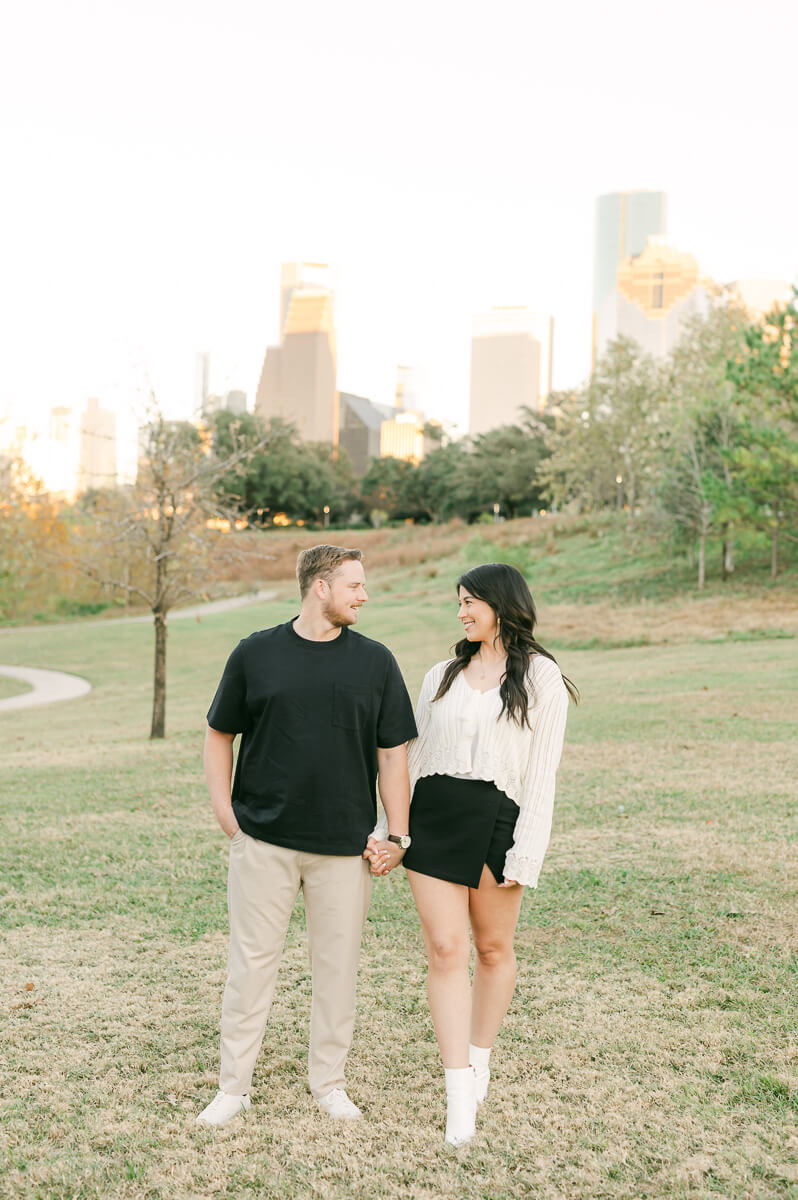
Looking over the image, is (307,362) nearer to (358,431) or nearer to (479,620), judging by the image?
(358,431)

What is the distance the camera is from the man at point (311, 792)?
327 centimetres

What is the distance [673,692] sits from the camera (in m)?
14.8

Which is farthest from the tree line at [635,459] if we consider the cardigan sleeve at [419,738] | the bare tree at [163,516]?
the cardigan sleeve at [419,738]

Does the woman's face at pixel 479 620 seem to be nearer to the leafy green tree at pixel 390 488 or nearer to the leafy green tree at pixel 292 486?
the leafy green tree at pixel 292 486

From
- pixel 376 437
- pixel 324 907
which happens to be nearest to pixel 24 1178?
pixel 324 907

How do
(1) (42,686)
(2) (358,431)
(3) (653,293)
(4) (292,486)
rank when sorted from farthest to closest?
(3) (653,293)
(2) (358,431)
(4) (292,486)
(1) (42,686)

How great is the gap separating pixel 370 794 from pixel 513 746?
1.65ft

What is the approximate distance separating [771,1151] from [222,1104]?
5.68ft

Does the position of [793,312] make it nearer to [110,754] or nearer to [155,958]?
[110,754]

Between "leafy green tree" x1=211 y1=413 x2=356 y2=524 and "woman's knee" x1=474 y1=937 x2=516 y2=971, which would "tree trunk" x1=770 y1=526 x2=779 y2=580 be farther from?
"leafy green tree" x1=211 y1=413 x2=356 y2=524

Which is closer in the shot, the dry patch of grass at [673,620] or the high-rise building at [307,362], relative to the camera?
the dry patch of grass at [673,620]

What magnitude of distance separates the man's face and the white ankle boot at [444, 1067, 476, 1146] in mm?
1451

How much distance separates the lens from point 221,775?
3.42 metres

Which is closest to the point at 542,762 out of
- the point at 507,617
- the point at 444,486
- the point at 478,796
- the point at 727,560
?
the point at 478,796
